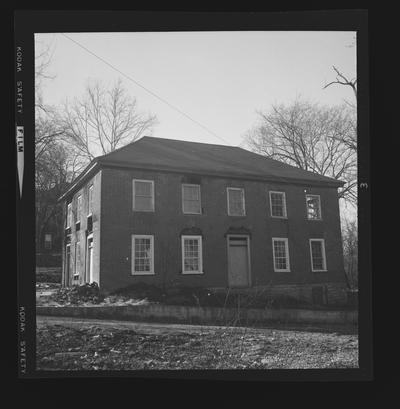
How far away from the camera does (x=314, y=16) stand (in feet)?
23.2

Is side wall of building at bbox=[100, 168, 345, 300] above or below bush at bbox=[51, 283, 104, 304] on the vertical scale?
above

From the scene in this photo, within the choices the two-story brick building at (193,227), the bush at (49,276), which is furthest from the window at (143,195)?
the bush at (49,276)

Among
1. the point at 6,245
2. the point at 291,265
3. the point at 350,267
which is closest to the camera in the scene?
the point at 6,245

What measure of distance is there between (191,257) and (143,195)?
1.40 metres

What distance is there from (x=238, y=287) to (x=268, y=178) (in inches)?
83.4

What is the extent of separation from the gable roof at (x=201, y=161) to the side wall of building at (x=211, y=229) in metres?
0.14

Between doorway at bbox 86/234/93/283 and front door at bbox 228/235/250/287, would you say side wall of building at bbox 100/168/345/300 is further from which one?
doorway at bbox 86/234/93/283

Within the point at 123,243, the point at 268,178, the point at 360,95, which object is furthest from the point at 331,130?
the point at 123,243

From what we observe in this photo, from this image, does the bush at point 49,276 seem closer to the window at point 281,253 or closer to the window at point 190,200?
the window at point 190,200

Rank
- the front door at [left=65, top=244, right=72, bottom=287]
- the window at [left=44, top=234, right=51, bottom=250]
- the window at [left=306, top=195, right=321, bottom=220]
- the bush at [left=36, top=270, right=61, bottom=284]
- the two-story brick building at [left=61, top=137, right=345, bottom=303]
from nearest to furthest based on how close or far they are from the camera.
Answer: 1. the bush at [left=36, top=270, right=61, bottom=284]
2. the window at [left=44, top=234, right=51, bottom=250]
3. the front door at [left=65, top=244, right=72, bottom=287]
4. the two-story brick building at [left=61, top=137, right=345, bottom=303]
5. the window at [left=306, top=195, right=321, bottom=220]

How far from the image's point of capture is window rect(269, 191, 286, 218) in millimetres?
8234

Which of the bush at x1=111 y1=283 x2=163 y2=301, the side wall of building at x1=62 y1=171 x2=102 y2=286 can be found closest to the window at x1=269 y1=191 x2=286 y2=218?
the bush at x1=111 y1=283 x2=163 y2=301

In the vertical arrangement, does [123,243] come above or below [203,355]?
above

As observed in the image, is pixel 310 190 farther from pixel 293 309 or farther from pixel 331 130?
pixel 293 309
